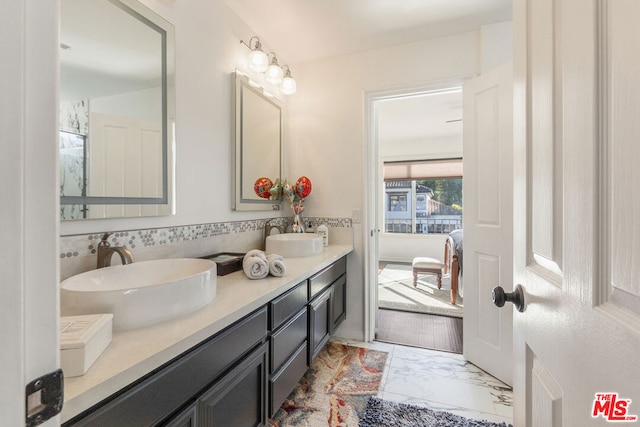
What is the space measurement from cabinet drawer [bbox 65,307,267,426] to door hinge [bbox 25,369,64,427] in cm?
23

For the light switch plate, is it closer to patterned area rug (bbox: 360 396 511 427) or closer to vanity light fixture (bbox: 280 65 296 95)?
vanity light fixture (bbox: 280 65 296 95)

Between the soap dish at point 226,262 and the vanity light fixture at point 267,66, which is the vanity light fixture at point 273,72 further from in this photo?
the soap dish at point 226,262

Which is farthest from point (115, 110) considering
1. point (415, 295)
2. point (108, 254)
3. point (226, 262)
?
point (415, 295)

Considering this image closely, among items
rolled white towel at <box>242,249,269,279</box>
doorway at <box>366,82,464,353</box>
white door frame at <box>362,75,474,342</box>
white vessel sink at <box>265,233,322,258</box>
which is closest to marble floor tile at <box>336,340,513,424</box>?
doorway at <box>366,82,464,353</box>

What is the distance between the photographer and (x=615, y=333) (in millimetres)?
369

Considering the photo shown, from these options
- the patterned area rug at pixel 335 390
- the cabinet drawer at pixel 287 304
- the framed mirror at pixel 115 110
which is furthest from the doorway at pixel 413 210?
the framed mirror at pixel 115 110

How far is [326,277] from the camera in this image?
1.86 metres

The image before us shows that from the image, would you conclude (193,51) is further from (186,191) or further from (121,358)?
(121,358)

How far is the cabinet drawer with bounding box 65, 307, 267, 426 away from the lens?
595mm

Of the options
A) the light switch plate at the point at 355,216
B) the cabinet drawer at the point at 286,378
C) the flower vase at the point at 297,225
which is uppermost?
the light switch plate at the point at 355,216

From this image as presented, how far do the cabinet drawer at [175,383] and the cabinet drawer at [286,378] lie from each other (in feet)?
1.03

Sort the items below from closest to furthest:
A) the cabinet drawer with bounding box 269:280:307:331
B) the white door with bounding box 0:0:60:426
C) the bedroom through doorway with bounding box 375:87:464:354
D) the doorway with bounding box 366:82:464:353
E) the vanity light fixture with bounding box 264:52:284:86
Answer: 1. the white door with bounding box 0:0:60:426
2. the cabinet drawer with bounding box 269:280:307:331
3. the vanity light fixture with bounding box 264:52:284:86
4. the doorway with bounding box 366:82:464:353
5. the bedroom through doorway with bounding box 375:87:464:354

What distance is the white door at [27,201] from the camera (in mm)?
310

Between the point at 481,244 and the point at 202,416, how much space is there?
72.8 inches
